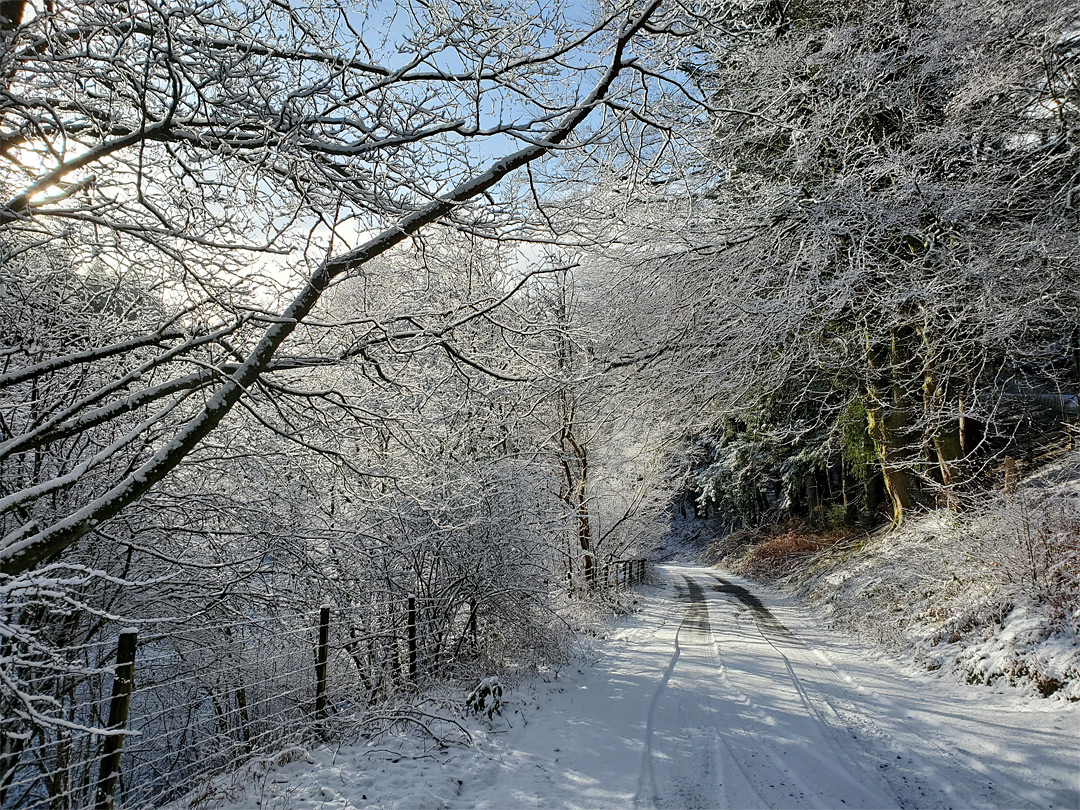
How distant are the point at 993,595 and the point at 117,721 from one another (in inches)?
337

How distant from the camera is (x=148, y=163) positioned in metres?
3.90

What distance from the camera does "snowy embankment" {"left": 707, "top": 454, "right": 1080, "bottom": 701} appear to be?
5359 millimetres

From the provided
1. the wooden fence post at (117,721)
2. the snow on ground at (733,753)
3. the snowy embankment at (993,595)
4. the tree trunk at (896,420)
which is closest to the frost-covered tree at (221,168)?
the wooden fence post at (117,721)

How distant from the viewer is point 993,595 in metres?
6.39

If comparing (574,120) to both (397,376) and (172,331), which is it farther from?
(172,331)

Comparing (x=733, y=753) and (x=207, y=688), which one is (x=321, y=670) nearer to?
(x=207, y=688)

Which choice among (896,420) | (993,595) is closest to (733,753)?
(993,595)

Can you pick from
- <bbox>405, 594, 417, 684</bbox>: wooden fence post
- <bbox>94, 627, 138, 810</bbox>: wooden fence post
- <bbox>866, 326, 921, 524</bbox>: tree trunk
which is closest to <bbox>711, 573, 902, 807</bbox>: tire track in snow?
<bbox>866, 326, 921, 524</bbox>: tree trunk

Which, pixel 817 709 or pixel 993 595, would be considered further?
pixel 993 595

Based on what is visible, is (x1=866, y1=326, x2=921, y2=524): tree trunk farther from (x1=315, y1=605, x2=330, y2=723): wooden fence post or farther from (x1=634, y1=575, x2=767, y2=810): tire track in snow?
(x1=315, y1=605, x2=330, y2=723): wooden fence post

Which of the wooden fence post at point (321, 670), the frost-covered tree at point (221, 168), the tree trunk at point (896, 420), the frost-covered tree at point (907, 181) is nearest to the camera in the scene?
the frost-covered tree at point (221, 168)

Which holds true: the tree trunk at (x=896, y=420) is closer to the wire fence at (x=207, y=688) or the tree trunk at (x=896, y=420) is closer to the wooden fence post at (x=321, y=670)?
the wire fence at (x=207, y=688)

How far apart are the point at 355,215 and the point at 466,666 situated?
225 inches

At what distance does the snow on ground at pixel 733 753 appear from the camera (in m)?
3.88
